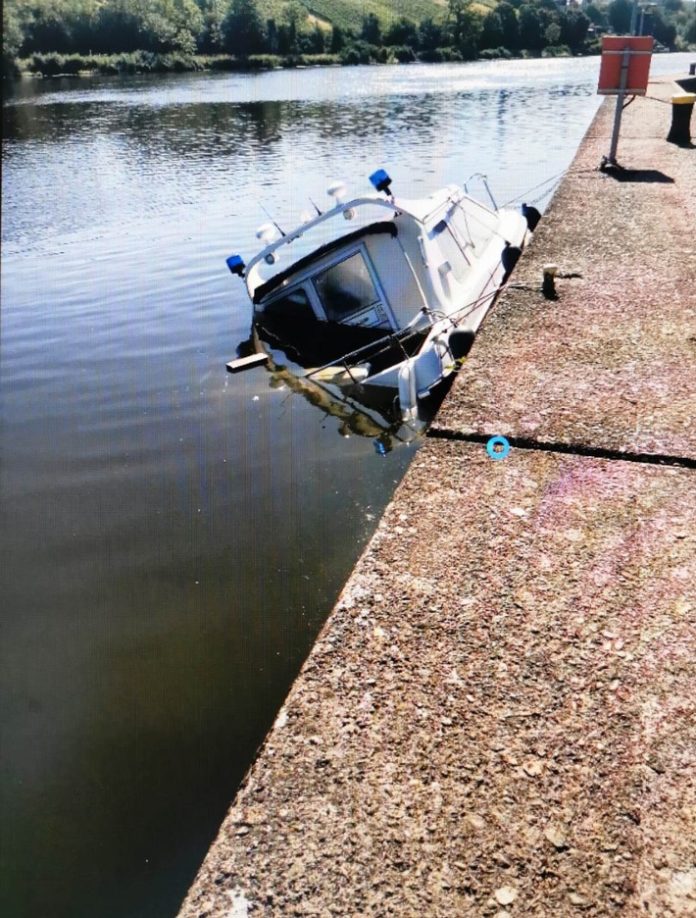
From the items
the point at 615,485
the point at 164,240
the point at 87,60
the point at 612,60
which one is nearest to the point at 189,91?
the point at 87,60

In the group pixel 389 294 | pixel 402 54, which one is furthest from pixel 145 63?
pixel 389 294

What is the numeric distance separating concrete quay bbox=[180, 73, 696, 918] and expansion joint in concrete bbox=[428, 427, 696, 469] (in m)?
0.01

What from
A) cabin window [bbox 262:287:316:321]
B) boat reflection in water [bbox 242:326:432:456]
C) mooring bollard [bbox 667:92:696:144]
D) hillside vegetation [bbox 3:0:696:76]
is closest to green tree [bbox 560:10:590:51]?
hillside vegetation [bbox 3:0:696:76]

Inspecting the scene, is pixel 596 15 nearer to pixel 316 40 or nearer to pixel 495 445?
pixel 316 40

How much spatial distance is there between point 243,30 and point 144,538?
321ft

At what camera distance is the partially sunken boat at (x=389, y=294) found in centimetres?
1020

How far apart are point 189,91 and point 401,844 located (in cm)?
7106

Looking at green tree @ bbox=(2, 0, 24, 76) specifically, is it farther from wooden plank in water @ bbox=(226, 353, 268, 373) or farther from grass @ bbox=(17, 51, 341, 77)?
wooden plank in water @ bbox=(226, 353, 268, 373)

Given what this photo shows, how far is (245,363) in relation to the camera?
12.2m

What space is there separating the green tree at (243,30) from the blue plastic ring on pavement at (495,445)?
9979 cm

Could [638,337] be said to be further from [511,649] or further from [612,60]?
[612,60]

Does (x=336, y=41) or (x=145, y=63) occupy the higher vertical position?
(x=336, y=41)

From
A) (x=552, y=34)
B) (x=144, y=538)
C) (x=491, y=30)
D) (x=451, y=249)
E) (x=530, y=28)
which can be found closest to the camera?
(x=144, y=538)

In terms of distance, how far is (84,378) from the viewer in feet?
41.9
